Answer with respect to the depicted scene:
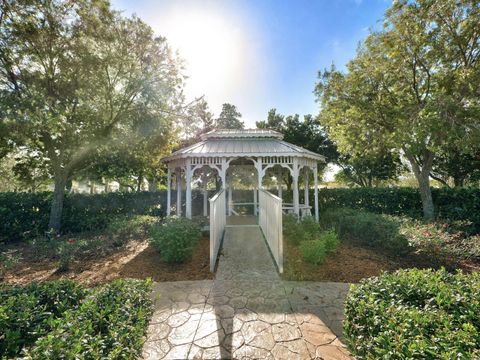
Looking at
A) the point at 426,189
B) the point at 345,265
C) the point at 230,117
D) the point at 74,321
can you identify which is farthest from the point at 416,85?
the point at 230,117

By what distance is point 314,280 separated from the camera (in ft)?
16.0

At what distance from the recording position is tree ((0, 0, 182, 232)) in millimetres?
7684

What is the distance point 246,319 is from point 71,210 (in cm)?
1098

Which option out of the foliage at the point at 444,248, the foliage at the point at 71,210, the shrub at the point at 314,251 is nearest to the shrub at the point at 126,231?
the foliage at the point at 71,210

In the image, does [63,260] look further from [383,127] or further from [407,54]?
[407,54]

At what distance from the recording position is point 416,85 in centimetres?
897

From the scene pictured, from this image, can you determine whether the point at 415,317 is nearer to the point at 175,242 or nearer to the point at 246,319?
the point at 246,319

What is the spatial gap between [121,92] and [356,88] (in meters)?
11.0

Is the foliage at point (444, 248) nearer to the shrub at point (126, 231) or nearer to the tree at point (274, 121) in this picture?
the shrub at point (126, 231)

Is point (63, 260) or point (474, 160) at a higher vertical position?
point (474, 160)

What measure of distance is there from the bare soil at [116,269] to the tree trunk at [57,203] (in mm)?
2984

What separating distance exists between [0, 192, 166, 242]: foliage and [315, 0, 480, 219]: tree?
453 inches

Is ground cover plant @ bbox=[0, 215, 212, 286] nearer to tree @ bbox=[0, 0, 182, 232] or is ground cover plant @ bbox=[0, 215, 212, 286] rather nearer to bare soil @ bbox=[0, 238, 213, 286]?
bare soil @ bbox=[0, 238, 213, 286]

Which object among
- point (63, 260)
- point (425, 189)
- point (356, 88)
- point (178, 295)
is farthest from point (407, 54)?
point (63, 260)
